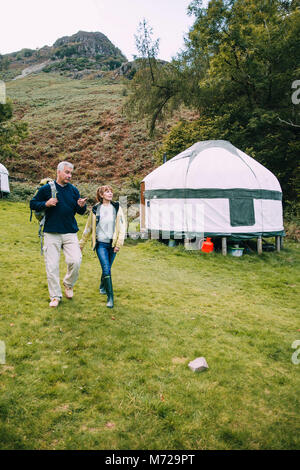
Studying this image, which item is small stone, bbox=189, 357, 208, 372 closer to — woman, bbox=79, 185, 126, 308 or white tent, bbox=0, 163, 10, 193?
woman, bbox=79, 185, 126, 308

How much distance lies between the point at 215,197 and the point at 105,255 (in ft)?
21.1

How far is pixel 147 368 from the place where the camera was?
3.17 metres

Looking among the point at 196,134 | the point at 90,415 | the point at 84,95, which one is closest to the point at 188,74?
the point at 196,134

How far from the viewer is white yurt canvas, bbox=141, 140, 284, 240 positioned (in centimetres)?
1015

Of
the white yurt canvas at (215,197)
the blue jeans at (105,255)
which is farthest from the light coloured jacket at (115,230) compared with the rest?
the white yurt canvas at (215,197)

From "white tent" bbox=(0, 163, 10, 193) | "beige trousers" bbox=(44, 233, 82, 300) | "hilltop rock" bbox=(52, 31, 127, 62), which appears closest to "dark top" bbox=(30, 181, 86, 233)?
"beige trousers" bbox=(44, 233, 82, 300)

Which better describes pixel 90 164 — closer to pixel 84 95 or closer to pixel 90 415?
pixel 84 95

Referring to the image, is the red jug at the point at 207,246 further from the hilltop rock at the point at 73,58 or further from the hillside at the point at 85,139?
the hilltop rock at the point at 73,58

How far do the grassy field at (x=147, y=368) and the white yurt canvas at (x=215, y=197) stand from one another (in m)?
4.05

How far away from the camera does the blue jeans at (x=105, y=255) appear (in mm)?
4663

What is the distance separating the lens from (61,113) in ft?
113

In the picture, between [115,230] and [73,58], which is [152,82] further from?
[73,58]

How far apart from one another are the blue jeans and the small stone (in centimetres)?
198
